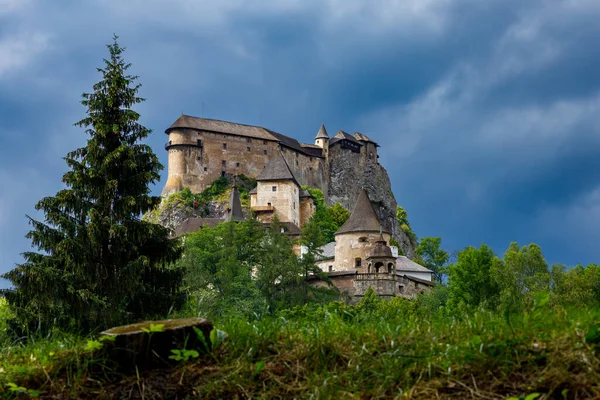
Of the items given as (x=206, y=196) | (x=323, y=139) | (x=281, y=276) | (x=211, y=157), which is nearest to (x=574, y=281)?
(x=281, y=276)

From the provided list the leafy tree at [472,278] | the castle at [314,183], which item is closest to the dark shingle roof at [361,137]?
the castle at [314,183]

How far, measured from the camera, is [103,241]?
80.3 ft

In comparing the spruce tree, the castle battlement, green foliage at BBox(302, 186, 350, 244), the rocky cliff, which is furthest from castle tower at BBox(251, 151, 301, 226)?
the spruce tree

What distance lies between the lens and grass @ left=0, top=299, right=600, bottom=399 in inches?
211

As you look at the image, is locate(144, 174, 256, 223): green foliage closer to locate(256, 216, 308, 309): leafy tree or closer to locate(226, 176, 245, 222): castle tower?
locate(226, 176, 245, 222): castle tower

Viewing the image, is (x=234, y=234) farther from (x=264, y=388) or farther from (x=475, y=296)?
(x=264, y=388)

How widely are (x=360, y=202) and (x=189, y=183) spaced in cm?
3695

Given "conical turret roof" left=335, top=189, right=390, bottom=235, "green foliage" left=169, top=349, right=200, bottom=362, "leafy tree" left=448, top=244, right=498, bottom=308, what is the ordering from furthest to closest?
"conical turret roof" left=335, top=189, right=390, bottom=235 → "leafy tree" left=448, top=244, right=498, bottom=308 → "green foliage" left=169, top=349, right=200, bottom=362

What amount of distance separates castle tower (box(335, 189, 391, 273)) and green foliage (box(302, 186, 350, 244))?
2331 cm

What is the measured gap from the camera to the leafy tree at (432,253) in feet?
349

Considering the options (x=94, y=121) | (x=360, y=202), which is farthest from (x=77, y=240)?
(x=360, y=202)

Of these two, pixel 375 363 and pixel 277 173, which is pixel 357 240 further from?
pixel 375 363

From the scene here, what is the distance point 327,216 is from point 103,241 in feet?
246

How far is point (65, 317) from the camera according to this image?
72.0ft
